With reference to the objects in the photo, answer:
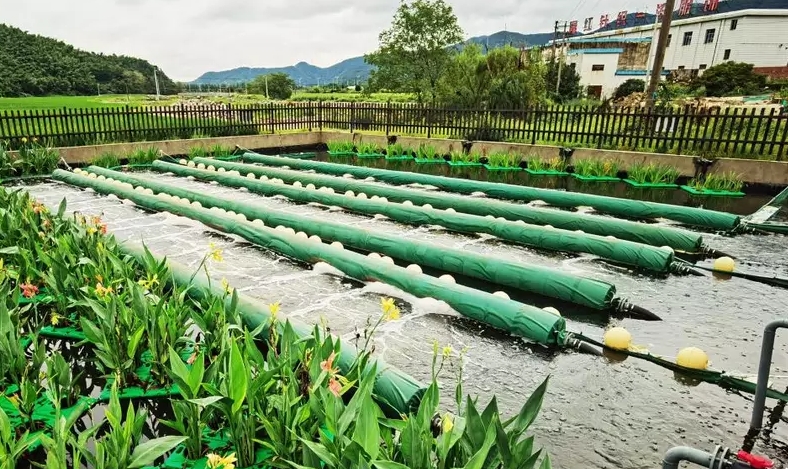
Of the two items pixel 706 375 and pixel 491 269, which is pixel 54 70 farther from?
pixel 706 375

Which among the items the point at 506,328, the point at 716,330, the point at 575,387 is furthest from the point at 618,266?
the point at 575,387

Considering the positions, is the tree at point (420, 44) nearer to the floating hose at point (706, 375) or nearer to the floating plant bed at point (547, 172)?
the floating plant bed at point (547, 172)

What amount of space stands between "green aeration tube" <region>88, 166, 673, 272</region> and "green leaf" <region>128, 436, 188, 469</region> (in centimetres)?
445

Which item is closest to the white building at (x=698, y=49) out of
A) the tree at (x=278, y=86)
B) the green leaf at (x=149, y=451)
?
the tree at (x=278, y=86)

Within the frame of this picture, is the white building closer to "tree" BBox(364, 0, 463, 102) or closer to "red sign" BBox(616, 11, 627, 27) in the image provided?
"tree" BBox(364, 0, 463, 102)

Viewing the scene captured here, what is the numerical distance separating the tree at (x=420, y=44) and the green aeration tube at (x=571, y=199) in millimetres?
30633

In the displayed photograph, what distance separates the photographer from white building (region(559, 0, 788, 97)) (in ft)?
142

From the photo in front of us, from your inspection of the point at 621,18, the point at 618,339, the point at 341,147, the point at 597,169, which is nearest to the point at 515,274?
the point at 618,339

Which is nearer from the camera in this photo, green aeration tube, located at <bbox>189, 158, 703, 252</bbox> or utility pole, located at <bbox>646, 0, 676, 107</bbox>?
green aeration tube, located at <bbox>189, 158, 703, 252</bbox>

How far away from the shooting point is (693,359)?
13.2ft

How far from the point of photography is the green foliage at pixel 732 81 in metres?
34.2

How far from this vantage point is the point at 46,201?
388 inches

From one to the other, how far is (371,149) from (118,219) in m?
8.95

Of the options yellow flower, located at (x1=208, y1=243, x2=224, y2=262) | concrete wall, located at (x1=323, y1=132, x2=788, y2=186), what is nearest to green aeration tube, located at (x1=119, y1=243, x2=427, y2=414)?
yellow flower, located at (x1=208, y1=243, x2=224, y2=262)
